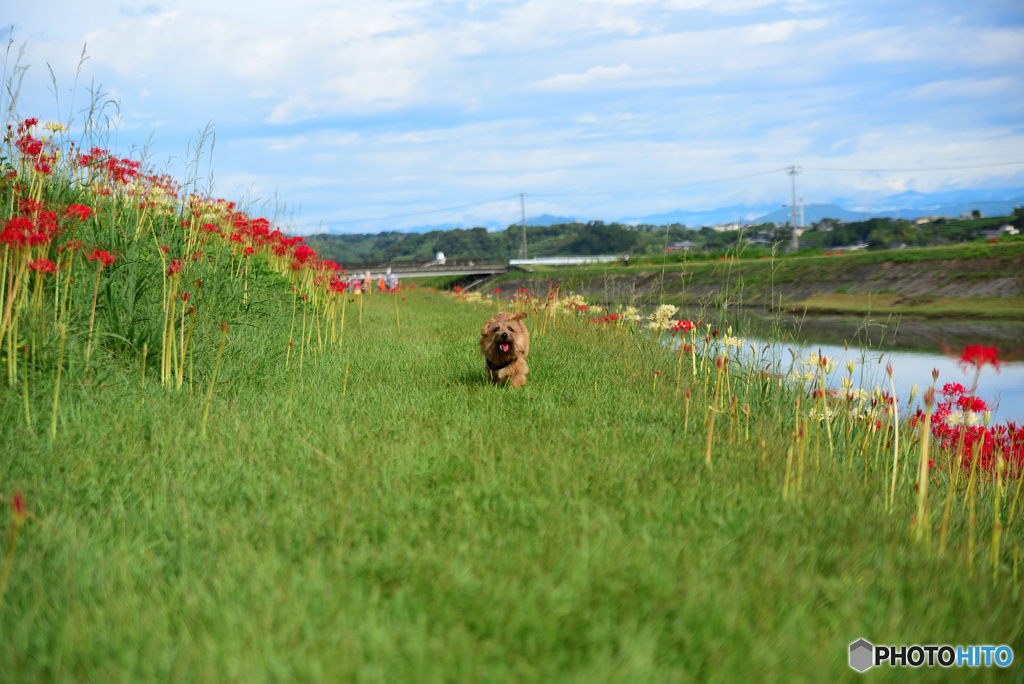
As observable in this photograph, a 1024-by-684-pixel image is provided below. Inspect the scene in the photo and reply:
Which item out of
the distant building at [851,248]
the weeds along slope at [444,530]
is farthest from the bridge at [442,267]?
the weeds along slope at [444,530]

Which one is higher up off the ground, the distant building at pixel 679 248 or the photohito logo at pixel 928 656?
the distant building at pixel 679 248

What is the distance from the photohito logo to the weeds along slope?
0.04 m

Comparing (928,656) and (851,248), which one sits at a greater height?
(851,248)

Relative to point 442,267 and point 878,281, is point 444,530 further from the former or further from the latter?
point 442,267

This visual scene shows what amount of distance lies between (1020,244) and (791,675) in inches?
1230

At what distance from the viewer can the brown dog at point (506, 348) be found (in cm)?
523

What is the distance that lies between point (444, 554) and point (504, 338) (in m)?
2.91

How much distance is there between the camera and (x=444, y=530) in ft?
8.73

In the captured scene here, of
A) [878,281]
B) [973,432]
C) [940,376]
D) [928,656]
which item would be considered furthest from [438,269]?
[928,656]

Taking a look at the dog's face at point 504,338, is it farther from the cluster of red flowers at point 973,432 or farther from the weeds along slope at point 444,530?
the cluster of red flowers at point 973,432

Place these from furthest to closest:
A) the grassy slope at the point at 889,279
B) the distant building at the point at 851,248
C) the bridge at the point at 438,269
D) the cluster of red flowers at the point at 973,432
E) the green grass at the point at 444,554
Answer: the bridge at the point at 438,269 → the distant building at the point at 851,248 → the grassy slope at the point at 889,279 → the cluster of red flowers at the point at 973,432 → the green grass at the point at 444,554

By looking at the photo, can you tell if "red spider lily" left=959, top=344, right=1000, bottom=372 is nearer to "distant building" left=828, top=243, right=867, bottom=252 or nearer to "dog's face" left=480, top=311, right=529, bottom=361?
"dog's face" left=480, top=311, right=529, bottom=361

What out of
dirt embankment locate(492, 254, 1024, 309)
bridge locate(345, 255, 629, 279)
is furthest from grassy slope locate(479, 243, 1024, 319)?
bridge locate(345, 255, 629, 279)

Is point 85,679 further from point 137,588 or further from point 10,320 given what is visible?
point 10,320
